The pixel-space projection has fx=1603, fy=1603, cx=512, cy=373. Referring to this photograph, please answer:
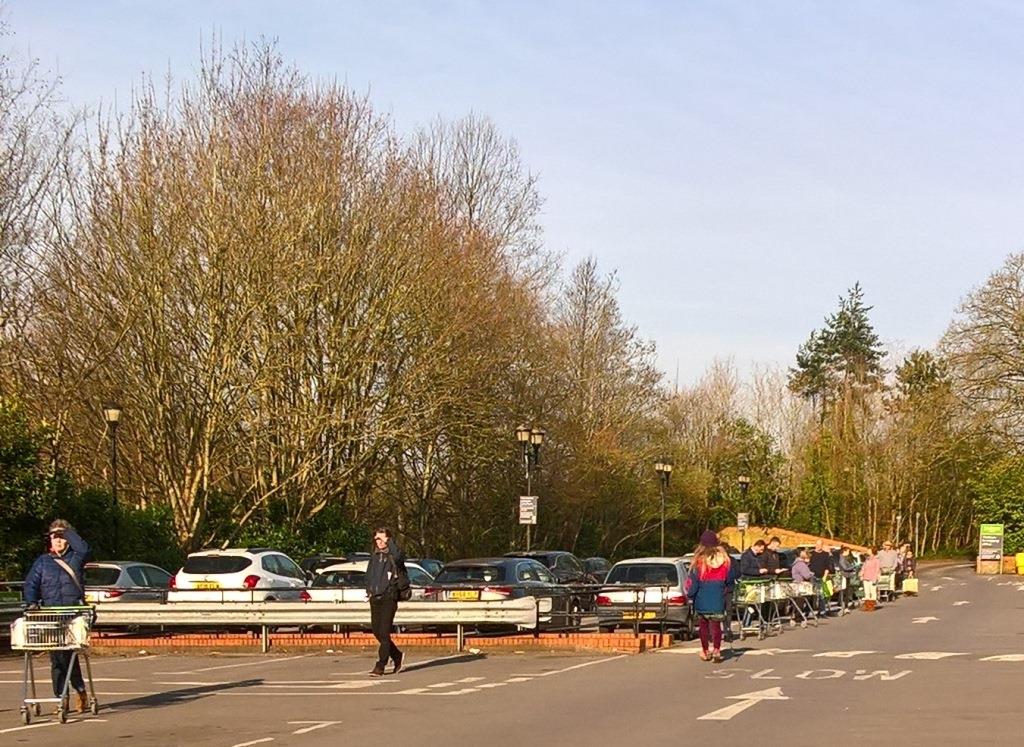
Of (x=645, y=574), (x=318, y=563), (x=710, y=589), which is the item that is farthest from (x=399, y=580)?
(x=318, y=563)

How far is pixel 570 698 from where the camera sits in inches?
685

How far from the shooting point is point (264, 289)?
41.7 m

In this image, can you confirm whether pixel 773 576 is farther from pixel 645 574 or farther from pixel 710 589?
pixel 710 589

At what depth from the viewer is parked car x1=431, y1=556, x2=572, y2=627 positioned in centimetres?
2827

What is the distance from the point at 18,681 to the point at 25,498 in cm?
1384

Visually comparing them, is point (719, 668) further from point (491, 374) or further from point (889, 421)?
point (889, 421)

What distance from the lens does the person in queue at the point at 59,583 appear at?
1620 cm

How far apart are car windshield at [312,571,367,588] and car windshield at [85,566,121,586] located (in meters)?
3.90

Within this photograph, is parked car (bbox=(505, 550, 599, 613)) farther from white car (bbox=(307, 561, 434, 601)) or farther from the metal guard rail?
the metal guard rail

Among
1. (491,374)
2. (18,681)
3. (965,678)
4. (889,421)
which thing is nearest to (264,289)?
(491,374)

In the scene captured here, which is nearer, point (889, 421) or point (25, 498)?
point (25, 498)

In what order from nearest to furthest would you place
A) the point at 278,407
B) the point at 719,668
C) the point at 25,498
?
the point at 719,668 < the point at 25,498 < the point at 278,407

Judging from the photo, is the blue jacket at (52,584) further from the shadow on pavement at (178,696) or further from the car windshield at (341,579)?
the car windshield at (341,579)

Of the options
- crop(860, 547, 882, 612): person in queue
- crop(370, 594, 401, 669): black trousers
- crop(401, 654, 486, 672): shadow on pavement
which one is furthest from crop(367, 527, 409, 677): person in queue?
crop(860, 547, 882, 612): person in queue
